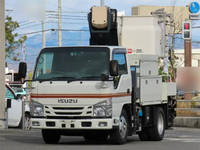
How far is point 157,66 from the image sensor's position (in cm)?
1997

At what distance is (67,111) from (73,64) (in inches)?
48.5

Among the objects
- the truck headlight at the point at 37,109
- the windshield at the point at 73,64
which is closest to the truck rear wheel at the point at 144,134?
the windshield at the point at 73,64

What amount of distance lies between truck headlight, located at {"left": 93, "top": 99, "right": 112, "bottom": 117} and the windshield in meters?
0.63

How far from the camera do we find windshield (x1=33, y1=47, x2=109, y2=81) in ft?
57.1

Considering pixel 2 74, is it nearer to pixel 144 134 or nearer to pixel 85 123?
pixel 144 134

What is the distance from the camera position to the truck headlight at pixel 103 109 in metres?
17.1

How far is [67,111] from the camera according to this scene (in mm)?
17141

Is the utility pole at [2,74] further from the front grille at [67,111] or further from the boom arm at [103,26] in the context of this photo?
the front grille at [67,111]

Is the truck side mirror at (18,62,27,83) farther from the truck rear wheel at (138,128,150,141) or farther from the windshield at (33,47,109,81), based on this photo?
the truck rear wheel at (138,128,150,141)

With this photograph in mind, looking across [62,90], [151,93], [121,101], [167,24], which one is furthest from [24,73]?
[167,24]

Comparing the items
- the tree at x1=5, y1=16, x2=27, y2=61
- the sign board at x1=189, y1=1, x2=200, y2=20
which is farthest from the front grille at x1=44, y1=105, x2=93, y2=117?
the tree at x1=5, y1=16, x2=27, y2=61

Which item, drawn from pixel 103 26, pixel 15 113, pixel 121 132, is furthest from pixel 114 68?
pixel 15 113

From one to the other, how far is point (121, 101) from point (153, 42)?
4336 mm

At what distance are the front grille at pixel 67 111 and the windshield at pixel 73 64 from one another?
2.39 ft
